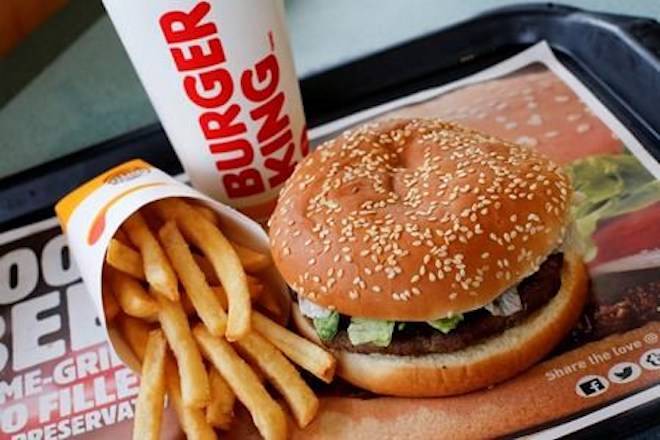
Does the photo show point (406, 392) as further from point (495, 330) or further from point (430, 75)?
point (430, 75)

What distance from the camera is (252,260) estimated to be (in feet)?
3.97

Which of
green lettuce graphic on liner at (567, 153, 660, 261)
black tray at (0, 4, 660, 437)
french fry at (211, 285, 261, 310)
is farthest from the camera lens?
black tray at (0, 4, 660, 437)

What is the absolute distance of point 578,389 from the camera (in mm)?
1095

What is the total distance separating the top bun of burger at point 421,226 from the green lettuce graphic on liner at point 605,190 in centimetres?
14

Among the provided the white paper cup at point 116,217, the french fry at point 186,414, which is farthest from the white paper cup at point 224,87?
the french fry at point 186,414

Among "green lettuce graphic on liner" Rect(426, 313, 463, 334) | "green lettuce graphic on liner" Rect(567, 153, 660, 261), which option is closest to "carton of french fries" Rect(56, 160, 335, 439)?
→ "green lettuce graphic on liner" Rect(426, 313, 463, 334)

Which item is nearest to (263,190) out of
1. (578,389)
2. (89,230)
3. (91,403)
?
(89,230)

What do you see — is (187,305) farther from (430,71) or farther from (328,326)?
(430,71)

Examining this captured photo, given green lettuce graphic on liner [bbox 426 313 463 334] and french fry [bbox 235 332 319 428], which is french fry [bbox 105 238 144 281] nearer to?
french fry [bbox 235 332 319 428]

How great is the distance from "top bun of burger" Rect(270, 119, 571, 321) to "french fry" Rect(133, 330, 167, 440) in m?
0.17

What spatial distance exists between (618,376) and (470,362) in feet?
0.53

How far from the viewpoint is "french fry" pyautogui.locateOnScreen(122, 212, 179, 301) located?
113 centimetres

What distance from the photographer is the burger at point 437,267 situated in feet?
3.47

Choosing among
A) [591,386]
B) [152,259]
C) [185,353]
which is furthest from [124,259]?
[591,386]
